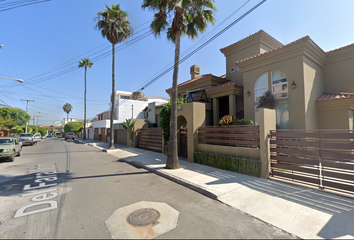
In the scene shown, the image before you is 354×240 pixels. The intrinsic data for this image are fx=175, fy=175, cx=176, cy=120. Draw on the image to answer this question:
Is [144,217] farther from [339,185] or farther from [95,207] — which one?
[339,185]

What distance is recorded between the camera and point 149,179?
702 centimetres

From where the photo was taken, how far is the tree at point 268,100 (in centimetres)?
1031

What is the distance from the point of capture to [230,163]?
25.1 feet

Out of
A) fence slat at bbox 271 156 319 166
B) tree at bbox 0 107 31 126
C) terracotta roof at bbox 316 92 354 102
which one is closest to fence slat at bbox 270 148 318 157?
fence slat at bbox 271 156 319 166

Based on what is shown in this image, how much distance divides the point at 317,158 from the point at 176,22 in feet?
26.0

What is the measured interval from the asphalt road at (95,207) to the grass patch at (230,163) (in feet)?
8.75

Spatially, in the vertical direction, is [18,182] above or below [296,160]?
below

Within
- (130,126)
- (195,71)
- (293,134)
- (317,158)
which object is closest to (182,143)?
(293,134)

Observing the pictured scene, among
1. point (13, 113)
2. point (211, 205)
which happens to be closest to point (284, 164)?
point (211, 205)

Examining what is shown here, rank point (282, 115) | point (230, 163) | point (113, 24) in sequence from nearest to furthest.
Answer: point (230, 163)
point (282, 115)
point (113, 24)

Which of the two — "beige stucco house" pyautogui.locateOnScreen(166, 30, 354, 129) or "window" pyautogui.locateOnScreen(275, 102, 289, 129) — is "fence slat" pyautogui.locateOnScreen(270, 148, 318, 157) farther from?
"window" pyautogui.locateOnScreen(275, 102, 289, 129)

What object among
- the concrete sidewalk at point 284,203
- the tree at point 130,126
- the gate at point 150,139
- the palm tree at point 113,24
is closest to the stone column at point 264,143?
the concrete sidewalk at point 284,203

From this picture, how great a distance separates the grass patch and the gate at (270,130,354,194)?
2.01ft

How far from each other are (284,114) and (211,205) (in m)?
8.17
